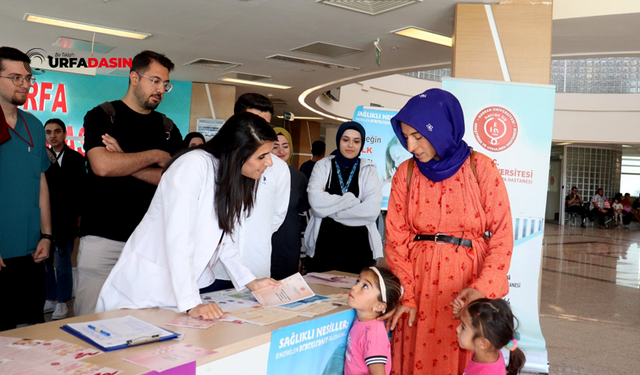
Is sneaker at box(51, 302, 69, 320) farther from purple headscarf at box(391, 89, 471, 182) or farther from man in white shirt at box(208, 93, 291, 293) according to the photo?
purple headscarf at box(391, 89, 471, 182)

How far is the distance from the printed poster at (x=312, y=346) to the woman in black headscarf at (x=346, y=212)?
143 cm

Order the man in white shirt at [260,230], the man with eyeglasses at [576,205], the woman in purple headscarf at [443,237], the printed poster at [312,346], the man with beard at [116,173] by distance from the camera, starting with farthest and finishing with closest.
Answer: the man with eyeglasses at [576,205], the man in white shirt at [260,230], the man with beard at [116,173], the woman in purple headscarf at [443,237], the printed poster at [312,346]

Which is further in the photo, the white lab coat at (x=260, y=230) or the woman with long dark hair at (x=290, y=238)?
the woman with long dark hair at (x=290, y=238)

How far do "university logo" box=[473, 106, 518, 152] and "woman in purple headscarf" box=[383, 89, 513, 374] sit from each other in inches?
74.9

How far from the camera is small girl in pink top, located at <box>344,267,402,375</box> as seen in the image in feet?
7.31

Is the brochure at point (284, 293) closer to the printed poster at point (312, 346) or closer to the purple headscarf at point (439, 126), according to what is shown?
the printed poster at point (312, 346)

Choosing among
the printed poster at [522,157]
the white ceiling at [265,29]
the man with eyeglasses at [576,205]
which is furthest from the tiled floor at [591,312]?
the man with eyeglasses at [576,205]

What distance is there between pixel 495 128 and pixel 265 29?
399cm

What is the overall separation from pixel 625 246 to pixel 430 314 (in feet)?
44.1

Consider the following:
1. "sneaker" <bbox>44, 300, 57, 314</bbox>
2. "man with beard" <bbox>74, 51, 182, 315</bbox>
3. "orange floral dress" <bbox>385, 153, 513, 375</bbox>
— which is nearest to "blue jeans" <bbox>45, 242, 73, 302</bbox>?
"sneaker" <bbox>44, 300, 57, 314</bbox>

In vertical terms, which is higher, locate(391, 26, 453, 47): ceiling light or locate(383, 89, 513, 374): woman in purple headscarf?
locate(391, 26, 453, 47): ceiling light

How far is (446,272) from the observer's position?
2279mm

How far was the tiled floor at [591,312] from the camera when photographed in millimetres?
4309

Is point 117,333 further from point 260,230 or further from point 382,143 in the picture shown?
point 382,143
